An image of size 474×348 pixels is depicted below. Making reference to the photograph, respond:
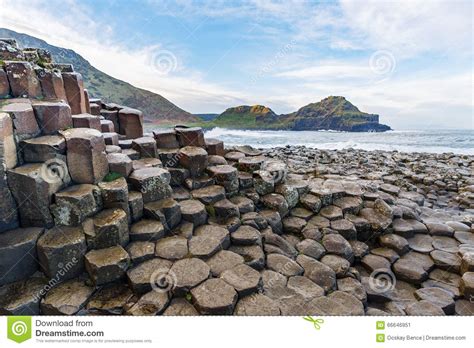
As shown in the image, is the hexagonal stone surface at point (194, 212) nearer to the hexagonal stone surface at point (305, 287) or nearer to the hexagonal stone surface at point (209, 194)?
the hexagonal stone surface at point (209, 194)

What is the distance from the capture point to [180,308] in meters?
2.95

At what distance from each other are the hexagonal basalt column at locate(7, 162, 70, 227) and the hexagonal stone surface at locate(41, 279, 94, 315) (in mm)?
823

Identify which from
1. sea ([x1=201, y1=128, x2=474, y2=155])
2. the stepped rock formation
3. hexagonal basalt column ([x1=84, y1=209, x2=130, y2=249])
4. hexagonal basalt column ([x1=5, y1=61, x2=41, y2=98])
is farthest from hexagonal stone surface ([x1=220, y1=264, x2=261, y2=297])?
sea ([x1=201, y1=128, x2=474, y2=155])

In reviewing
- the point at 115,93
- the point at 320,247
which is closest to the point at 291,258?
the point at 320,247

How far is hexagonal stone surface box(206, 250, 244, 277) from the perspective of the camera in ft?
11.4

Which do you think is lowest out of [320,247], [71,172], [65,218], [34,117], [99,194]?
[320,247]

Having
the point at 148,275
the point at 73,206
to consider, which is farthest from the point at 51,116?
the point at 148,275

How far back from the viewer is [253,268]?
367 centimetres

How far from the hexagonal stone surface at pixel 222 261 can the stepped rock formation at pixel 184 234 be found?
0.05 ft

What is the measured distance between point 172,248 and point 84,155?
1.80 meters

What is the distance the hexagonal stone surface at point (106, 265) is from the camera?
3096 mm

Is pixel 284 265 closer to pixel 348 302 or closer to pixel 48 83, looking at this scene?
pixel 348 302

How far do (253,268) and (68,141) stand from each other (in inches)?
122
